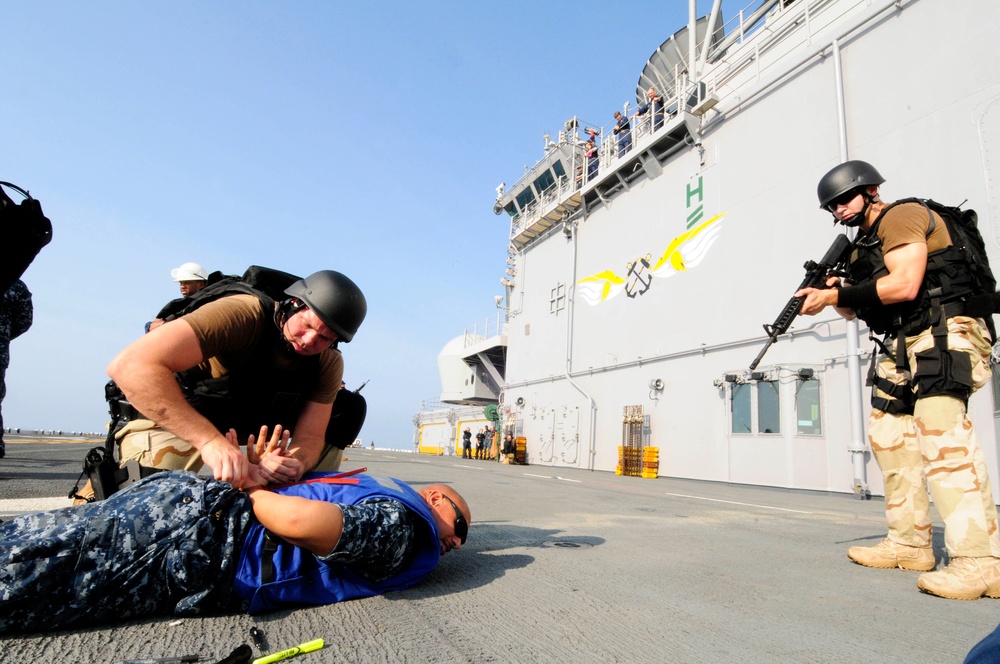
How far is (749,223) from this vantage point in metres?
11.1

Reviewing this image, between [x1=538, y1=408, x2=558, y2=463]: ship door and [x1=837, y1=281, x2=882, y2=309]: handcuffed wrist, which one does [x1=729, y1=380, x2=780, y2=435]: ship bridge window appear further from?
[x1=837, y1=281, x2=882, y2=309]: handcuffed wrist

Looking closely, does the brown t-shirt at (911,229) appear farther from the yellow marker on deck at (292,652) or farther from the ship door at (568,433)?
the ship door at (568,433)

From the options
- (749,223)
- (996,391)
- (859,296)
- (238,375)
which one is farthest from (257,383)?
(749,223)

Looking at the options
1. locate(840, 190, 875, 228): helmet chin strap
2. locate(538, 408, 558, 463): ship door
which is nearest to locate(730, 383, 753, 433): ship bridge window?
locate(538, 408, 558, 463): ship door

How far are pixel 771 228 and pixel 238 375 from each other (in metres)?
10.8

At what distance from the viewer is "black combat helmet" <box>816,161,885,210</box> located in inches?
105

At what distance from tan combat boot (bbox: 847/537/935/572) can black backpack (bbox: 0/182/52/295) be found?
3.83 m

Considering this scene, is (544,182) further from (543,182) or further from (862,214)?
(862,214)

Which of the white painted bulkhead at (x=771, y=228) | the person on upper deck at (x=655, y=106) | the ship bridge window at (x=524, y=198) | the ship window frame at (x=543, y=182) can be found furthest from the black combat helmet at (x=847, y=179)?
the ship bridge window at (x=524, y=198)

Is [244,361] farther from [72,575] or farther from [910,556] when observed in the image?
[910,556]

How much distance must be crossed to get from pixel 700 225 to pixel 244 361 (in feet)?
39.0

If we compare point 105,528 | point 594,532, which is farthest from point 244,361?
point 594,532

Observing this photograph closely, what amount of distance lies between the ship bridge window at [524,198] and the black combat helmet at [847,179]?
750 inches

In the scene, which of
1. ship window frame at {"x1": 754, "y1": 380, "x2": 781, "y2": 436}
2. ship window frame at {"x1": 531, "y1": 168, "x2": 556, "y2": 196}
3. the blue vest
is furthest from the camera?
ship window frame at {"x1": 531, "y1": 168, "x2": 556, "y2": 196}
